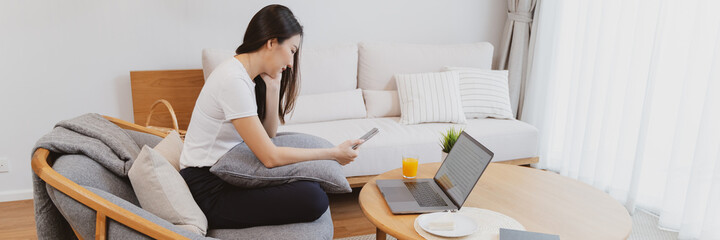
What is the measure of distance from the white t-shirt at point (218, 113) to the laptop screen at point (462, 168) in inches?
28.0

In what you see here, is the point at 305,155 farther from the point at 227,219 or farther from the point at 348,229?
the point at 348,229

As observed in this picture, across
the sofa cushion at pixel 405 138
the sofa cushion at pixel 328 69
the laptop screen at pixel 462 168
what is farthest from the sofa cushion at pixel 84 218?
the sofa cushion at pixel 328 69

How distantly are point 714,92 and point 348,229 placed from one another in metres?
1.87

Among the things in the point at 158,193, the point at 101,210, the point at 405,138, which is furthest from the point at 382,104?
the point at 101,210

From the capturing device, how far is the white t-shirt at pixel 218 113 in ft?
5.40

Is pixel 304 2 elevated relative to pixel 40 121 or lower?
elevated

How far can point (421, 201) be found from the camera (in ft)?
5.69

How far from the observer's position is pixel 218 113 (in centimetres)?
169

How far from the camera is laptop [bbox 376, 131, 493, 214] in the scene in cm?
165

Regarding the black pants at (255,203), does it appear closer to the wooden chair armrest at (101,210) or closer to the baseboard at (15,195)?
the wooden chair armrest at (101,210)

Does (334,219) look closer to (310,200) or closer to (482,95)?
(310,200)

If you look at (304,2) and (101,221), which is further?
(304,2)

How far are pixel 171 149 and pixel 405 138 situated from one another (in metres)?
1.36

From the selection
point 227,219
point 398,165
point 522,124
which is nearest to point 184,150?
point 227,219
